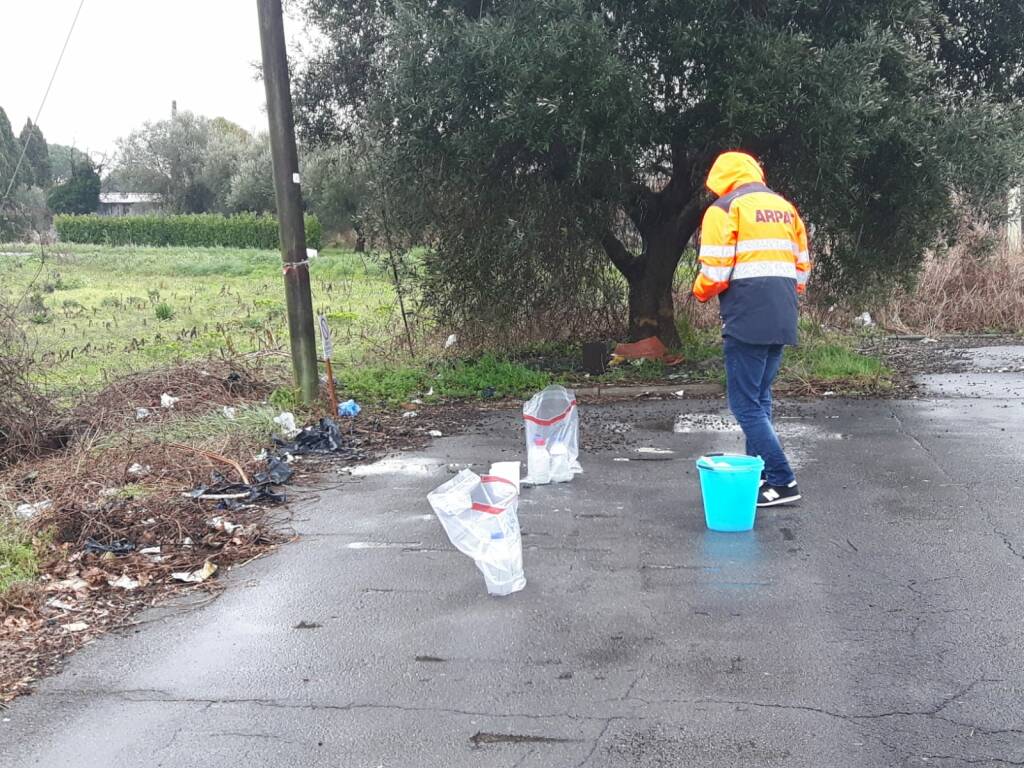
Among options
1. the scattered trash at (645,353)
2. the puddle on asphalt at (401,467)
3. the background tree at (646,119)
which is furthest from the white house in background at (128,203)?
the puddle on asphalt at (401,467)

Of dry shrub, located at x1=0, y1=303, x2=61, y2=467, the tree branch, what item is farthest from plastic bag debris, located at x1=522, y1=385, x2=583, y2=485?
the tree branch

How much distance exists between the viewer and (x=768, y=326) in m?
5.55

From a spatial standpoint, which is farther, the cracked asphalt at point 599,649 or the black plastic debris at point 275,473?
the black plastic debris at point 275,473

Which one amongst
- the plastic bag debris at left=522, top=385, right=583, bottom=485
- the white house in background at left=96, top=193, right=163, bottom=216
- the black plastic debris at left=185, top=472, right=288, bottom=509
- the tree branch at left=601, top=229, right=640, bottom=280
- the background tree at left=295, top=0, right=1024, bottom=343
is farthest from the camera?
the white house in background at left=96, top=193, right=163, bottom=216

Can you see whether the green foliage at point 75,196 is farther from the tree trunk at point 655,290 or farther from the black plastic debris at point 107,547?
the black plastic debris at point 107,547

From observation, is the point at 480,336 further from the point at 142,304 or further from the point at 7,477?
the point at 142,304

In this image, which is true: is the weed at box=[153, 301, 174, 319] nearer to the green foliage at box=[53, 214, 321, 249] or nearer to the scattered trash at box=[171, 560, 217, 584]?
the scattered trash at box=[171, 560, 217, 584]

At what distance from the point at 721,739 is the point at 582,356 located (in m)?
7.96

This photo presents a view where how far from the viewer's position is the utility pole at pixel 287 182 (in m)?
8.23

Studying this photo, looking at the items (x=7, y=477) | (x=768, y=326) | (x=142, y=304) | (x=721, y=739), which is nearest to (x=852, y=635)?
(x=721, y=739)

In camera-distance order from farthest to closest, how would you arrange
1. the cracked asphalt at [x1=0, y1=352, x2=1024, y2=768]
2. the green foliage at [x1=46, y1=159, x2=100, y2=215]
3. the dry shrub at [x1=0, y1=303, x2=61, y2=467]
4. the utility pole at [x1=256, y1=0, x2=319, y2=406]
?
the green foliage at [x1=46, y1=159, x2=100, y2=215] < the utility pole at [x1=256, y1=0, x2=319, y2=406] < the dry shrub at [x1=0, y1=303, x2=61, y2=467] < the cracked asphalt at [x1=0, y1=352, x2=1024, y2=768]

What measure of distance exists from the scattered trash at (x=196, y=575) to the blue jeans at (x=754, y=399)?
3058mm

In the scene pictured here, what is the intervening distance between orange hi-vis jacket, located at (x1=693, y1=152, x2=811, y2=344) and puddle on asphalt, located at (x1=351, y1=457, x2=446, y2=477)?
101 inches

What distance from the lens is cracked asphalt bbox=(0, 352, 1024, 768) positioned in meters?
3.29
